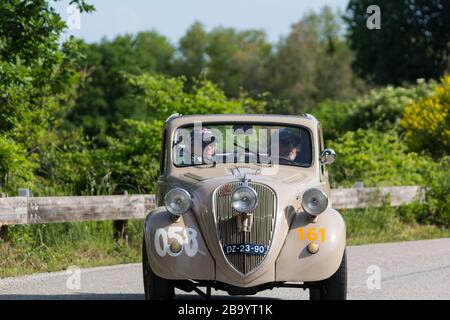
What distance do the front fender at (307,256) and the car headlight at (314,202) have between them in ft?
0.46

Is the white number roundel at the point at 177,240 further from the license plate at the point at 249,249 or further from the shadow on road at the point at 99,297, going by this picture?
the shadow on road at the point at 99,297

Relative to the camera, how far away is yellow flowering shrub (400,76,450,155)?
99.0 feet

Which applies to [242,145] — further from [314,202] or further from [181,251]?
[181,251]

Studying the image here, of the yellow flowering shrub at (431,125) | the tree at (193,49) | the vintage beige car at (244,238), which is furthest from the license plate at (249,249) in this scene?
the tree at (193,49)

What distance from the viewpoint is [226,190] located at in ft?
29.5

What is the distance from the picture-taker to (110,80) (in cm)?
6481

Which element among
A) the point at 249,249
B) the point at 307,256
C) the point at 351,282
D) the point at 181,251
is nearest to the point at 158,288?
the point at 181,251

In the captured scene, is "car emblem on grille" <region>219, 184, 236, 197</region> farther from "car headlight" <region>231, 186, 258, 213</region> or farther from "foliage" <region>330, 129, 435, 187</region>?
"foliage" <region>330, 129, 435, 187</region>

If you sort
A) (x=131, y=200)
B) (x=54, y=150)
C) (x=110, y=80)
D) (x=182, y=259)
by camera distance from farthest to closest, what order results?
1. (x=110, y=80)
2. (x=54, y=150)
3. (x=131, y=200)
4. (x=182, y=259)

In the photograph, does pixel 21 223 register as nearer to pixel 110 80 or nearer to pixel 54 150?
pixel 54 150

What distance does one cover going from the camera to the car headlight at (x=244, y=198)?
8727 mm

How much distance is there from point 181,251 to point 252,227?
0.66m

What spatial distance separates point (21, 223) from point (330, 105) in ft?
118
